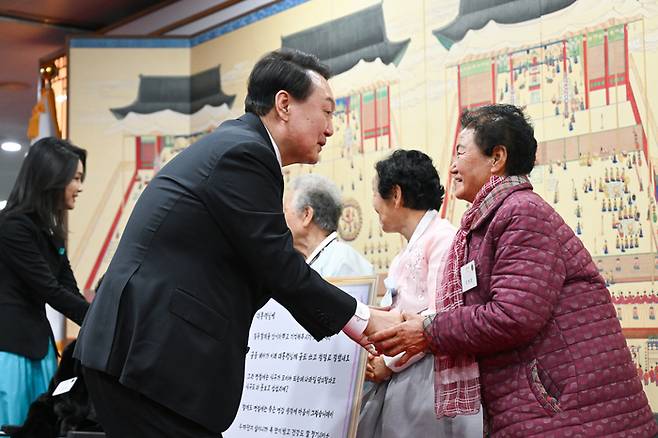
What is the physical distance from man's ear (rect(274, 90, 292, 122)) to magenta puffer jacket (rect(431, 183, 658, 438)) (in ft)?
2.14

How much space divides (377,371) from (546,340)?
101 centimetres

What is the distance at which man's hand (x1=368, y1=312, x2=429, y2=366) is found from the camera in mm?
2754

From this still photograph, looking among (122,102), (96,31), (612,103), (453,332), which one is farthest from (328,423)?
(96,31)

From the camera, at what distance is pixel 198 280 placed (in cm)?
223

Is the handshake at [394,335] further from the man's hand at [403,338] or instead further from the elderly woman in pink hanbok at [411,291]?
the elderly woman in pink hanbok at [411,291]

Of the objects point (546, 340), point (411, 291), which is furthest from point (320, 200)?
point (546, 340)

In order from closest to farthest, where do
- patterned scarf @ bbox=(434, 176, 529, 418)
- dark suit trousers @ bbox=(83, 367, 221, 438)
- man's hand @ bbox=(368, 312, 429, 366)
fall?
dark suit trousers @ bbox=(83, 367, 221, 438) < patterned scarf @ bbox=(434, 176, 529, 418) < man's hand @ bbox=(368, 312, 429, 366)

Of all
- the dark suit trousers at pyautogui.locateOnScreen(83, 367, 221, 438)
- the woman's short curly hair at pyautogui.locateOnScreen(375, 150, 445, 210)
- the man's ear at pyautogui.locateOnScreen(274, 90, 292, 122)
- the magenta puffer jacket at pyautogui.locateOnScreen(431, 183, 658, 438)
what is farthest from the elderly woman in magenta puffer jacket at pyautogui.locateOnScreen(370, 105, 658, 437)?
the woman's short curly hair at pyautogui.locateOnScreen(375, 150, 445, 210)

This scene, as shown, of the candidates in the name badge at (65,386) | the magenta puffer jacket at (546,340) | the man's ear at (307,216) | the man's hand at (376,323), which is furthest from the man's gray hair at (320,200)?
the magenta puffer jacket at (546,340)

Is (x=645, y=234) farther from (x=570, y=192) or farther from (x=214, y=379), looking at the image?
(x=214, y=379)

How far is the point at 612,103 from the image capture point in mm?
4352

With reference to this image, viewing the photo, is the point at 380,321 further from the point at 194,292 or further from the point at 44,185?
the point at 44,185

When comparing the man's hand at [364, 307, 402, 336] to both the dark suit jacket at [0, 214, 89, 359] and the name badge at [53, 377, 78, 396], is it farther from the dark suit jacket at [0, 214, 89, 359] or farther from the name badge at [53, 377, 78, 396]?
the dark suit jacket at [0, 214, 89, 359]

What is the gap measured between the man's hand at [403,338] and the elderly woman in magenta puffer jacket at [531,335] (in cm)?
7
